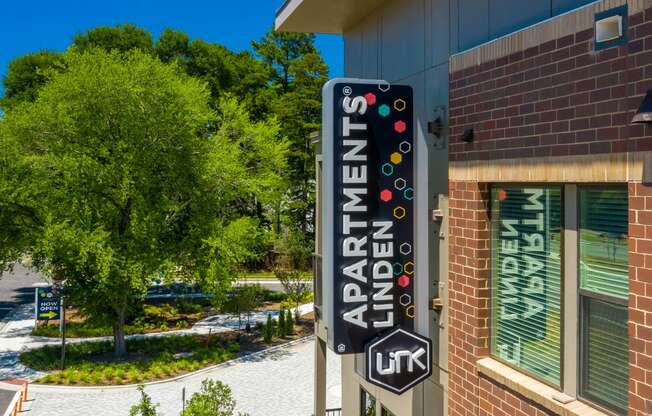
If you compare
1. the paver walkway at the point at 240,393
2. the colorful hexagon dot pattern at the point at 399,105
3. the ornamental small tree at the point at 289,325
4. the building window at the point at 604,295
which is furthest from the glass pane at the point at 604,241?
the ornamental small tree at the point at 289,325

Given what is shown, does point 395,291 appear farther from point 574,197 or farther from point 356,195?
point 574,197

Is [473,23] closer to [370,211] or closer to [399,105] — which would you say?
[399,105]

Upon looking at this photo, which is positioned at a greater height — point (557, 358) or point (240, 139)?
point (240, 139)

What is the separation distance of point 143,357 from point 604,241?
75.4 feet

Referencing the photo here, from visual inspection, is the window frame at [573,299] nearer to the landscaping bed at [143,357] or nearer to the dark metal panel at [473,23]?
the dark metal panel at [473,23]

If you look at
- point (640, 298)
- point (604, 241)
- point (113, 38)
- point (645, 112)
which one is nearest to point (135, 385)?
point (604, 241)

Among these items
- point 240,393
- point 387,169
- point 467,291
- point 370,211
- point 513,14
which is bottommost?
point 240,393

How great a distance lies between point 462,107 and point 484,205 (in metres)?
1.19

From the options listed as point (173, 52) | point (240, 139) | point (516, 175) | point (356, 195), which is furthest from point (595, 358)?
point (173, 52)

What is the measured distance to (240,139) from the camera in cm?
3116

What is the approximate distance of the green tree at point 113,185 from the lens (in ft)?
73.9

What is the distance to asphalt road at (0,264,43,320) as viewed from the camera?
121 ft

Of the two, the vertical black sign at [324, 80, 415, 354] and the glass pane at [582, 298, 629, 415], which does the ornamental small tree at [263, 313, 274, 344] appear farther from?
the glass pane at [582, 298, 629, 415]

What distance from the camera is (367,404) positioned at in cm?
1184
